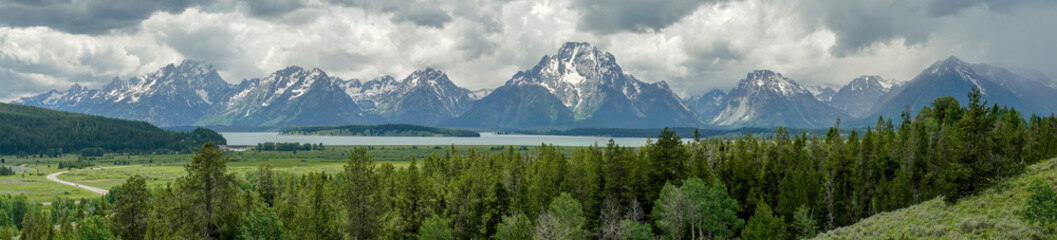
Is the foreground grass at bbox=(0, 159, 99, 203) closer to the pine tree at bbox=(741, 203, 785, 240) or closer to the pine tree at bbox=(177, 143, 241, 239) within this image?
the pine tree at bbox=(177, 143, 241, 239)

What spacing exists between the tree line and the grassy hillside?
7.69 feet

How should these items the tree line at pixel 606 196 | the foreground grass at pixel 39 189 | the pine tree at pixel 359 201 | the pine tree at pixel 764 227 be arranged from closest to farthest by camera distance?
the tree line at pixel 606 196 → the pine tree at pixel 764 227 → the pine tree at pixel 359 201 → the foreground grass at pixel 39 189

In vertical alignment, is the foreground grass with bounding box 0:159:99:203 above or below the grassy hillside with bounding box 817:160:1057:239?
below

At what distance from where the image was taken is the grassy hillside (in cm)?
3556

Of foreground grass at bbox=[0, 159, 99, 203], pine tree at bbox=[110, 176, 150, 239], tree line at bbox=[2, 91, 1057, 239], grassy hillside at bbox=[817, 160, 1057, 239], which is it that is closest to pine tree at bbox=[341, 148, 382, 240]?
tree line at bbox=[2, 91, 1057, 239]

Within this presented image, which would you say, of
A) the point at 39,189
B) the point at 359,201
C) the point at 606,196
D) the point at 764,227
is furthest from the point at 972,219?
the point at 39,189

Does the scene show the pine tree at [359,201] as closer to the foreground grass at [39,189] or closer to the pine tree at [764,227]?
the pine tree at [764,227]

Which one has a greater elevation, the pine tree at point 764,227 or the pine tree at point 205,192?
the pine tree at point 205,192

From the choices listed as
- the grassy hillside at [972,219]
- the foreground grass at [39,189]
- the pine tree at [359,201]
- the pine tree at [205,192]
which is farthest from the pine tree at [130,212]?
the foreground grass at [39,189]

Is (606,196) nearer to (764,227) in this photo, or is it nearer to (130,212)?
(764,227)

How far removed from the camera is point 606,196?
75188 mm

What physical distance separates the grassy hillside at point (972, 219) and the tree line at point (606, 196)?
2.34 metres

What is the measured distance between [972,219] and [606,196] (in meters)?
41.5

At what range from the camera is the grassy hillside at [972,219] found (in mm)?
35562
